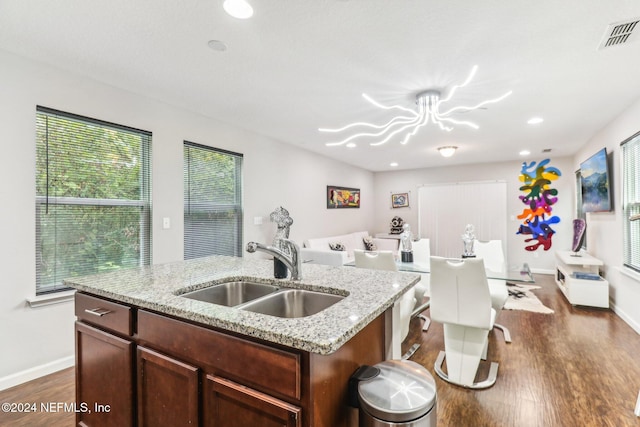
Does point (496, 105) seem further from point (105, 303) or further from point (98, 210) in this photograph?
point (98, 210)

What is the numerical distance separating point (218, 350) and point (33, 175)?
234 centimetres

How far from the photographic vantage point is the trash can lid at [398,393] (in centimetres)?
94

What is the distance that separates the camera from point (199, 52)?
2.16 metres

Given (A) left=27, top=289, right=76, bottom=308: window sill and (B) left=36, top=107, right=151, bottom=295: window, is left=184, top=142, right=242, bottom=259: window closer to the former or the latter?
(B) left=36, top=107, right=151, bottom=295: window

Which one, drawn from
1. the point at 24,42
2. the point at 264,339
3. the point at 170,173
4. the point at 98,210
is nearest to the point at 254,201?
the point at 170,173

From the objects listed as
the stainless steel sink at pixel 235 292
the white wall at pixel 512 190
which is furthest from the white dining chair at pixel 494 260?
the white wall at pixel 512 190

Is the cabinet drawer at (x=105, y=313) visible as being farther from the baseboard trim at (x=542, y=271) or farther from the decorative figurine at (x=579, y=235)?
the baseboard trim at (x=542, y=271)

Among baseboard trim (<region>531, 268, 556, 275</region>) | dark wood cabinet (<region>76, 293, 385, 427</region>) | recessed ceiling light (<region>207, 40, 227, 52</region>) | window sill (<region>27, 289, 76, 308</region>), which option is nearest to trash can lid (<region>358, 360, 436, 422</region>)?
dark wood cabinet (<region>76, 293, 385, 427</region>)

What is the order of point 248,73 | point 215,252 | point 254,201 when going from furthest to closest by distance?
point 254,201 < point 215,252 < point 248,73

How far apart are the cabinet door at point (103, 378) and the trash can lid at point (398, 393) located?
1046 millimetres

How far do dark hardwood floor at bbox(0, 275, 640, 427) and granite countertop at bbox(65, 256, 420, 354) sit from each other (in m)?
1.07

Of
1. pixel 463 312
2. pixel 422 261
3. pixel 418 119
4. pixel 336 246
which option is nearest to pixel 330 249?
pixel 336 246

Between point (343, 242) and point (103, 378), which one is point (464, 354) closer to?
point (103, 378)

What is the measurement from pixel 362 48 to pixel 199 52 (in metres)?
1.16
